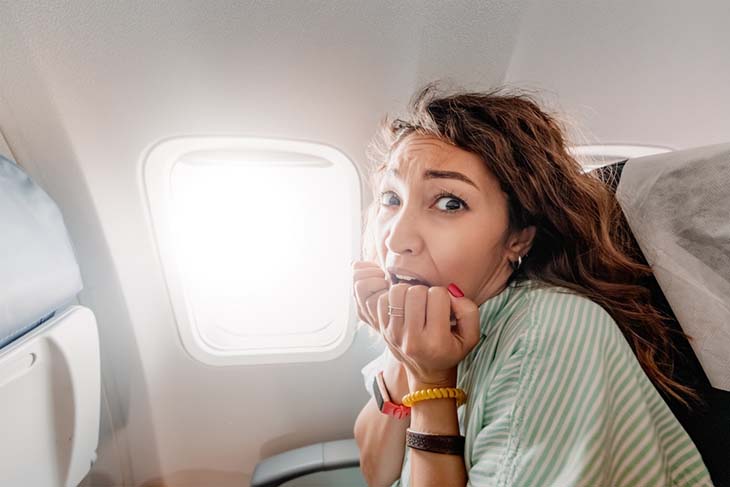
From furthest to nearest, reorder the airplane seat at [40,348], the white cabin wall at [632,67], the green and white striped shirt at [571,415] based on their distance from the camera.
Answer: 1. the white cabin wall at [632,67]
2. the airplane seat at [40,348]
3. the green and white striped shirt at [571,415]

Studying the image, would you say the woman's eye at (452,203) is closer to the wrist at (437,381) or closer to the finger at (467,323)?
the finger at (467,323)

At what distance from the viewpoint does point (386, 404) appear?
954mm

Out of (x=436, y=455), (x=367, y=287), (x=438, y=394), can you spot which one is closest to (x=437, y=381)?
(x=438, y=394)

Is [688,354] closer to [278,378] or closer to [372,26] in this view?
[372,26]

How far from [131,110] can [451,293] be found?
1042 millimetres

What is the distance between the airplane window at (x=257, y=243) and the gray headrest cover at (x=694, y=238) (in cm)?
82

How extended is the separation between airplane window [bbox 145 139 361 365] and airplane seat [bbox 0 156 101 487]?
0.29m

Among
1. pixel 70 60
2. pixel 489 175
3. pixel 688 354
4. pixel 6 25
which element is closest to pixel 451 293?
pixel 489 175

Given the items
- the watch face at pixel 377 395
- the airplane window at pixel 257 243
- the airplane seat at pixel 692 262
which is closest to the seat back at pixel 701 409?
the airplane seat at pixel 692 262

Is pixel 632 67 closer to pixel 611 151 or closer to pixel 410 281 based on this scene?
pixel 611 151

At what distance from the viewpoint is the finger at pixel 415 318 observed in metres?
0.68

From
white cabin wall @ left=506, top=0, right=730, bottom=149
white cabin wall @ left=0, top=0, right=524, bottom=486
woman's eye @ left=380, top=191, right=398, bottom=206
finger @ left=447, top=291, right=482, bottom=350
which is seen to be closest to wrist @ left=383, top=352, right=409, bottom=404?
finger @ left=447, top=291, right=482, bottom=350

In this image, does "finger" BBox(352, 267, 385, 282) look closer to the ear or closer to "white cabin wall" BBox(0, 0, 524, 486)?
the ear

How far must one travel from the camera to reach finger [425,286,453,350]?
2.20 ft
